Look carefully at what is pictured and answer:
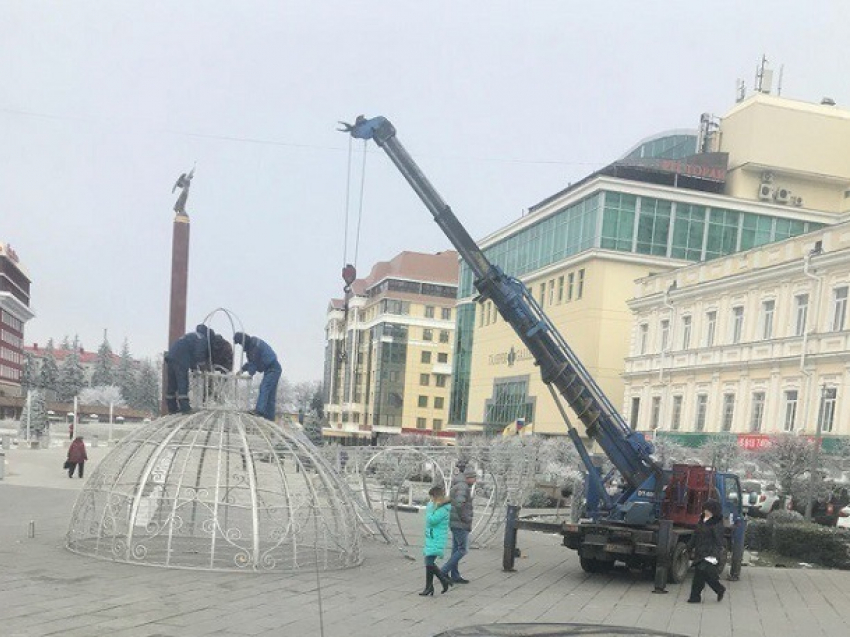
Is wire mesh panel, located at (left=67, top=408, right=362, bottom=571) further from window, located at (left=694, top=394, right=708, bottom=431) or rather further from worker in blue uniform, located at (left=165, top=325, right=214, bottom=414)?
window, located at (left=694, top=394, right=708, bottom=431)

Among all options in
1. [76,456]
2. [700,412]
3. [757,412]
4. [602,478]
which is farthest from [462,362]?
[602,478]

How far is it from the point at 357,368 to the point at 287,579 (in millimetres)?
78445

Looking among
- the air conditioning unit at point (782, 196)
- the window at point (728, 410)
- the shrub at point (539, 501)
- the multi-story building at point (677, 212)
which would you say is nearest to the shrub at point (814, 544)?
the shrub at point (539, 501)

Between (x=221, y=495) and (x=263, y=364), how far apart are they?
7.76 feet

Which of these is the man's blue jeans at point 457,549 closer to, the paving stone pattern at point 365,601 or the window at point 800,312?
the paving stone pattern at point 365,601

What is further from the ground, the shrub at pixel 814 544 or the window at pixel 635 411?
the window at pixel 635 411

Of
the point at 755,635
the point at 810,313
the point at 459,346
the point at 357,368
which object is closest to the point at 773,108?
the point at 810,313

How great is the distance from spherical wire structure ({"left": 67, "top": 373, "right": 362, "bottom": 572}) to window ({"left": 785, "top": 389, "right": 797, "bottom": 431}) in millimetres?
23972

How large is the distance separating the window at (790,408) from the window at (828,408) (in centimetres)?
146

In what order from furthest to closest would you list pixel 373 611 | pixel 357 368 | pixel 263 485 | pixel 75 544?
pixel 357 368 → pixel 75 544 → pixel 263 485 → pixel 373 611

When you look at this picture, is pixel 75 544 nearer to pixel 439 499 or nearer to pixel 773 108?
pixel 439 499

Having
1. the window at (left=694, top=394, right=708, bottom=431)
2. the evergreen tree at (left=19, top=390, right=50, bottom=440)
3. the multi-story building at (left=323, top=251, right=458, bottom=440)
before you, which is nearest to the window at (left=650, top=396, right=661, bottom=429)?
the window at (left=694, top=394, right=708, bottom=431)

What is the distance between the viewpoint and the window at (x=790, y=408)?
1267 inches

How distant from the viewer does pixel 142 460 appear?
44.3 feet
